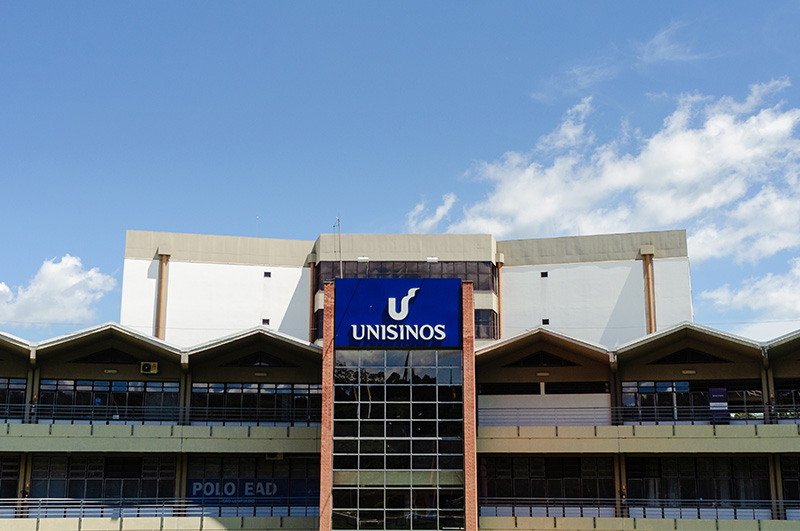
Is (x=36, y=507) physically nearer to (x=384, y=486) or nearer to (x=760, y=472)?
(x=384, y=486)

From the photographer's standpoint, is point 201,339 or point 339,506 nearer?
point 339,506

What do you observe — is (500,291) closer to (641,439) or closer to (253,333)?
(641,439)

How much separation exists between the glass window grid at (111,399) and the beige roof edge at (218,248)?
12057 mm

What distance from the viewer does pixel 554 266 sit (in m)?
49.4

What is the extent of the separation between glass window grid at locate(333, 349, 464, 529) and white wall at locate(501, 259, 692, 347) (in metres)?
17.0

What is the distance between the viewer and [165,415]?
126 ft

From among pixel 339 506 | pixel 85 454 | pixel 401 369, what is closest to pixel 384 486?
pixel 339 506

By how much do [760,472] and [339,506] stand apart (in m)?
17.9

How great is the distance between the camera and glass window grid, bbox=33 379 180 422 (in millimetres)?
37969

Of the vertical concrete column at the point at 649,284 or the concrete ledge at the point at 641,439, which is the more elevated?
the vertical concrete column at the point at 649,284

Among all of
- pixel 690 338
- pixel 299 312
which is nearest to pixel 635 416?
pixel 690 338

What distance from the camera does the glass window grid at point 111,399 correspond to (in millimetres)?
37969

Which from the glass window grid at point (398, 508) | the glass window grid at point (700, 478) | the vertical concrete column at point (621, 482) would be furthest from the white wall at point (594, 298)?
the glass window grid at point (398, 508)

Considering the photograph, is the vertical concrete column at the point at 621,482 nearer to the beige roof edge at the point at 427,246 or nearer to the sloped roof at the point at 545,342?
the sloped roof at the point at 545,342
